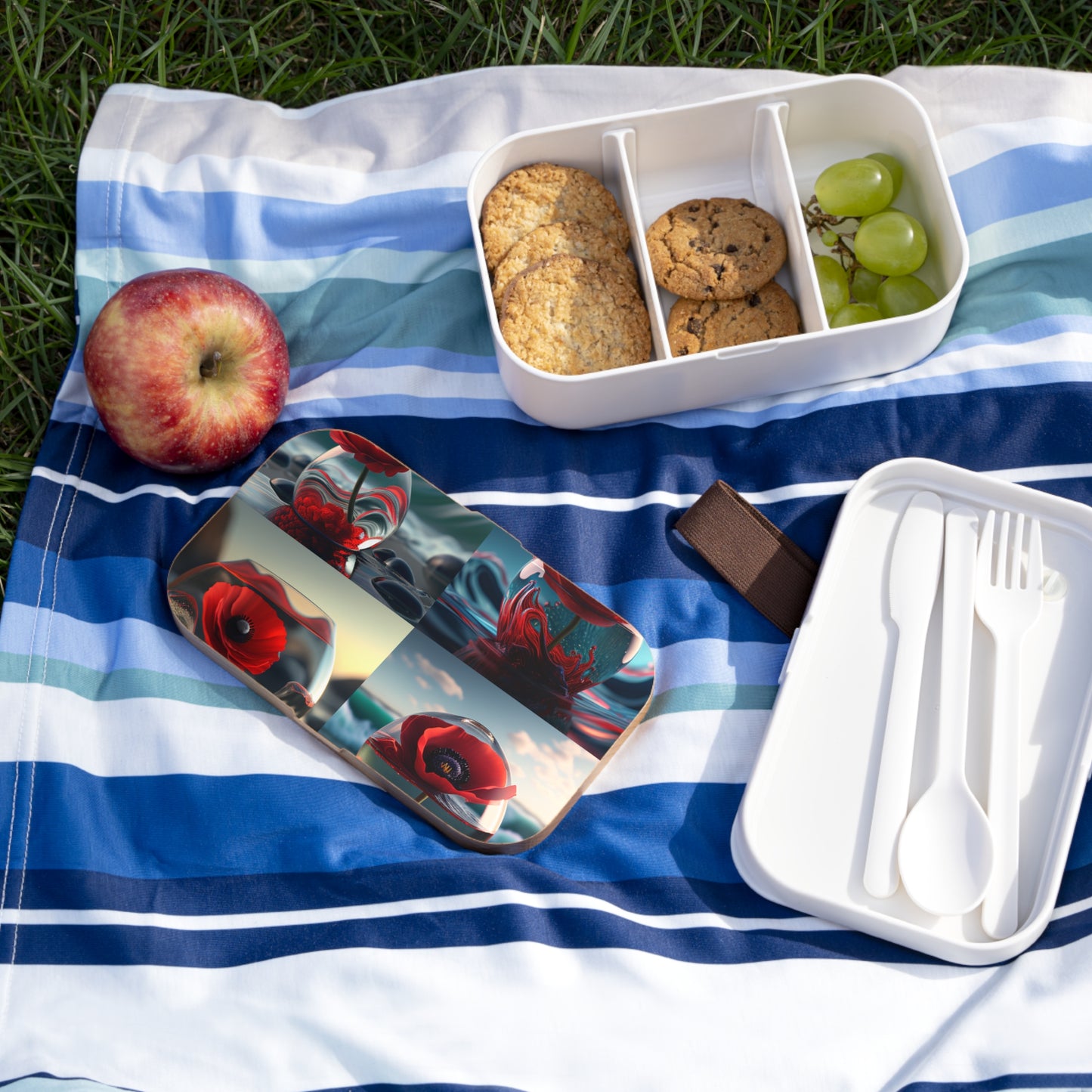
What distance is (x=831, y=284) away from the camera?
1007 millimetres

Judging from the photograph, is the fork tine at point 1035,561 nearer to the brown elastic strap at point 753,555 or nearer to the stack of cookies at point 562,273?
the brown elastic strap at point 753,555

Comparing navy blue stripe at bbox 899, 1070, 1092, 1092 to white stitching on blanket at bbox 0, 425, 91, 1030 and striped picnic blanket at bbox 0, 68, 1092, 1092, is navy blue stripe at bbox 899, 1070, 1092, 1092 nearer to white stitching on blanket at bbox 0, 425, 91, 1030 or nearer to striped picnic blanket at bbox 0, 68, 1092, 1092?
striped picnic blanket at bbox 0, 68, 1092, 1092

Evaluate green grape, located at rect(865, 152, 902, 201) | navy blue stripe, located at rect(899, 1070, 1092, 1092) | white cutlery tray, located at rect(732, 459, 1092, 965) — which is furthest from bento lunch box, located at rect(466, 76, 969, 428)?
navy blue stripe, located at rect(899, 1070, 1092, 1092)

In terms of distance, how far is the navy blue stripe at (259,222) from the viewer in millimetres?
1081

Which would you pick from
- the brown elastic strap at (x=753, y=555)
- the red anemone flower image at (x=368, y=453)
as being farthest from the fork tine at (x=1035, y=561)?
the red anemone flower image at (x=368, y=453)

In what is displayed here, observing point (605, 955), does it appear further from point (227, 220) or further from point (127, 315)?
point (227, 220)

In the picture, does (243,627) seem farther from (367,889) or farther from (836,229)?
(836,229)

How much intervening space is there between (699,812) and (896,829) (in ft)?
0.54

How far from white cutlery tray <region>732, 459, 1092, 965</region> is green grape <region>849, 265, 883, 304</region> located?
0.59 ft

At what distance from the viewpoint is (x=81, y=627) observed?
39.5 inches

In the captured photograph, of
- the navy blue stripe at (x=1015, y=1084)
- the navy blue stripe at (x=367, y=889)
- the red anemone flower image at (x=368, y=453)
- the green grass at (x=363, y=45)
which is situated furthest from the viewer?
the green grass at (x=363, y=45)

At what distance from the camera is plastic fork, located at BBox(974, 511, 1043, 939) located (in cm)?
86

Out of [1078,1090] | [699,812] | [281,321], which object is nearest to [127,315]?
[281,321]

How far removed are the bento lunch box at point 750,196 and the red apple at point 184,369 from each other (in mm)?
230
